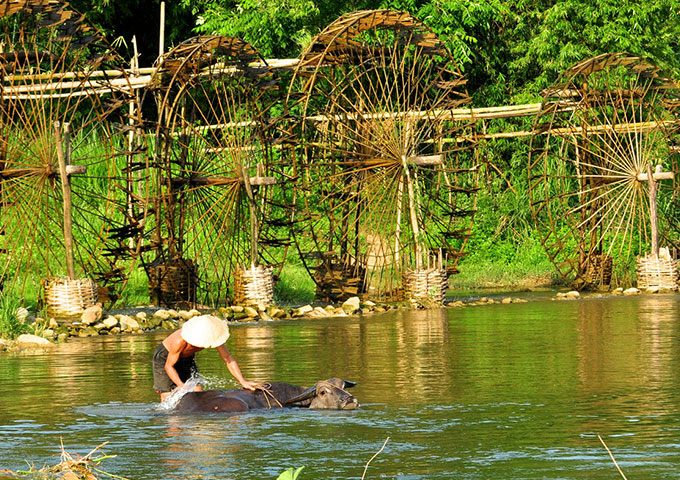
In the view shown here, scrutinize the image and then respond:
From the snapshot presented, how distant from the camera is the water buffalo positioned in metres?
10.4

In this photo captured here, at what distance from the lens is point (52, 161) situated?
1920 centimetres

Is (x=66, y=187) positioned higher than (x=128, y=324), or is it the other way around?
(x=66, y=187)

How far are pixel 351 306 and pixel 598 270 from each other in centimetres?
621

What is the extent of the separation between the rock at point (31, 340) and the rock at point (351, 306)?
5.58 metres

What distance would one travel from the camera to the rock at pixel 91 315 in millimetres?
18047

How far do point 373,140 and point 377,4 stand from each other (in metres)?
9.46

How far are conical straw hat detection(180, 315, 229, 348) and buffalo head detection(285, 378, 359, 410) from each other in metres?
0.80

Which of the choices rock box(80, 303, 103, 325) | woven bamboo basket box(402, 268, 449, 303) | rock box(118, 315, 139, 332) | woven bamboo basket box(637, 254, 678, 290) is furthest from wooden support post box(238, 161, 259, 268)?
woven bamboo basket box(637, 254, 678, 290)

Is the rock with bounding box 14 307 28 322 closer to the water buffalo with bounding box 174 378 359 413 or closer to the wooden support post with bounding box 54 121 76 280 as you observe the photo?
the wooden support post with bounding box 54 121 76 280

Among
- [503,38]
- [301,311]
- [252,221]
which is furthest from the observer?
[503,38]

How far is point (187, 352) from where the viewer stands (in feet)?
36.3

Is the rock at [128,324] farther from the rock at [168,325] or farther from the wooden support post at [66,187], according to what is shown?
the wooden support post at [66,187]

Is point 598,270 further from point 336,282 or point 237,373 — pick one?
point 237,373

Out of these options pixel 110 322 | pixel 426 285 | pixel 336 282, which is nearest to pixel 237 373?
pixel 110 322
